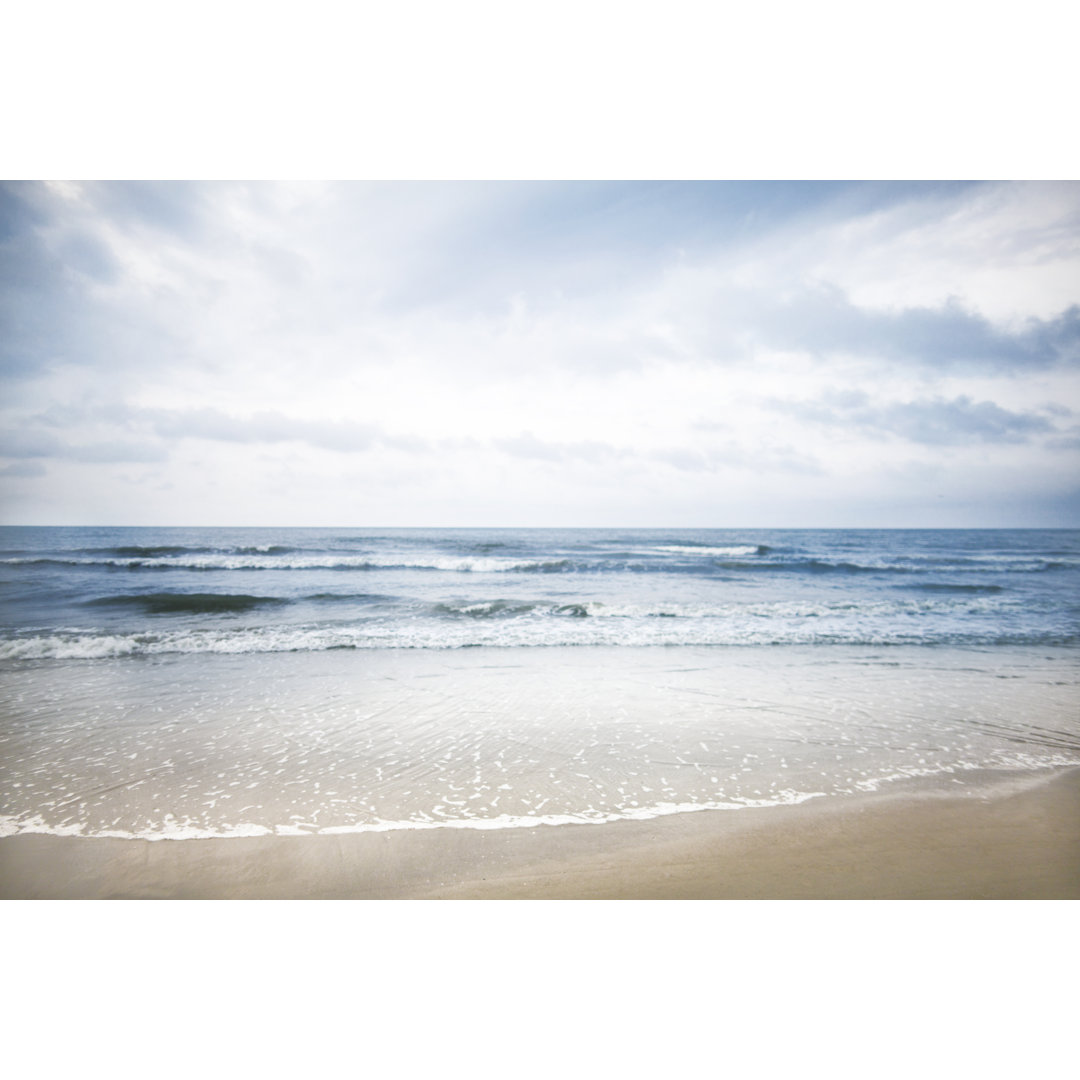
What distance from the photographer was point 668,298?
18.1ft

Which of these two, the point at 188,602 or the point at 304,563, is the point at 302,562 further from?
the point at 188,602

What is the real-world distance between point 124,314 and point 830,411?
33.4ft

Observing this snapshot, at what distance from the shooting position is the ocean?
247cm

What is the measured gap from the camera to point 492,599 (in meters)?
8.27

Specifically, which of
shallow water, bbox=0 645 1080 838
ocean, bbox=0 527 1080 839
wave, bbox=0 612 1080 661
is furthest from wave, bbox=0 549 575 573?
shallow water, bbox=0 645 1080 838

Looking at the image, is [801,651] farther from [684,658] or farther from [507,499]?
[507,499]

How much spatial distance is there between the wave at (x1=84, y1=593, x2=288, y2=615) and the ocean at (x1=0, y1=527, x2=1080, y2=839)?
70mm

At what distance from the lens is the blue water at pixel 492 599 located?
5.59m

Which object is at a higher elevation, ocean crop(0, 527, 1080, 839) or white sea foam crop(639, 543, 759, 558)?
white sea foam crop(639, 543, 759, 558)

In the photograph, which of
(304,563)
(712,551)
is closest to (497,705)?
(304,563)

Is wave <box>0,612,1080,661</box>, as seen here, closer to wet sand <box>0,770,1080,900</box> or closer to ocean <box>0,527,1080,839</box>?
ocean <box>0,527,1080,839</box>

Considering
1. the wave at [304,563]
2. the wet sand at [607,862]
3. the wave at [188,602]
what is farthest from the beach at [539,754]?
the wave at [304,563]

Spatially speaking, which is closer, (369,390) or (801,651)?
(801,651)
